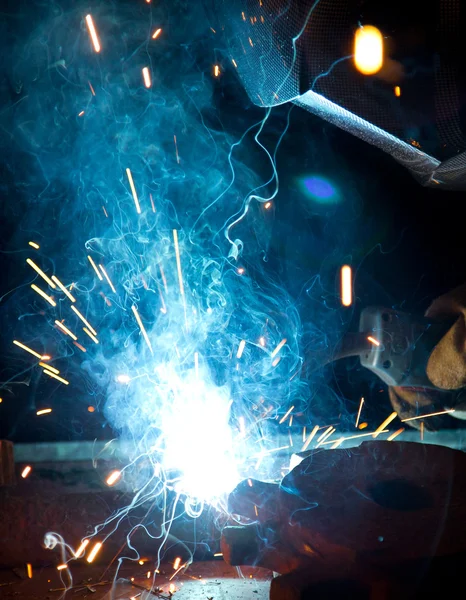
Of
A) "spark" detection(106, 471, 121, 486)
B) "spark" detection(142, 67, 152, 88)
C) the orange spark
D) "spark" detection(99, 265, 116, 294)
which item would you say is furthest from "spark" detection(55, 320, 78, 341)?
"spark" detection(142, 67, 152, 88)

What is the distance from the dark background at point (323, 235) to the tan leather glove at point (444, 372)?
5.07ft

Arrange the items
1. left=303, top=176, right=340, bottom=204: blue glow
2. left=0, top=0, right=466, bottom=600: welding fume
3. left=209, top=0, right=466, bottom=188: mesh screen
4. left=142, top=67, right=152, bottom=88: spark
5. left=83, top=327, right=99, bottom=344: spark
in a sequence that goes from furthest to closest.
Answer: left=303, top=176, right=340, bottom=204: blue glow, left=83, top=327, right=99, bottom=344: spark, left=142, top=67, right=152, bottom=88: spark, left=0, top=0, right=466, bottom=600: welding fume, left=209, top=0, right=466, bottom=188: mesh screen

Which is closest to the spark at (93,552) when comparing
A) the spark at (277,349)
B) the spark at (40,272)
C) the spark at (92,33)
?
the spark at (277,349)

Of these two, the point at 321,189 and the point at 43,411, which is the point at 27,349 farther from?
the point at 321,189

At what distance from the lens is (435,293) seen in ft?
21.0

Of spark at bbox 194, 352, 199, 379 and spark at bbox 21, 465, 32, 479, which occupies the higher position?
spark at bbox 194, 352, 199, 379

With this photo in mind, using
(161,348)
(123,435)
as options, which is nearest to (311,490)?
(161,348)

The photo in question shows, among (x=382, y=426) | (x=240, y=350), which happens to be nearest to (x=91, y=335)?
(x=240, y=350)

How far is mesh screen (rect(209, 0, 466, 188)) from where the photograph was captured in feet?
8.07

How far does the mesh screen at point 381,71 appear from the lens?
2.46 metres

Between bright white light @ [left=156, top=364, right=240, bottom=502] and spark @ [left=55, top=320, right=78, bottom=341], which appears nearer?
bright white light @ [left=156, top=364, right=240, bottom=502]

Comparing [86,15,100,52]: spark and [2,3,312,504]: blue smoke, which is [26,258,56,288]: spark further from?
[86,15,100,52]: spark

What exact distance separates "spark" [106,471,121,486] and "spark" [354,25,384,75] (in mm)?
3504

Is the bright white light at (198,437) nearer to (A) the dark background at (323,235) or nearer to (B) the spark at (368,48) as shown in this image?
(A) the dark background at (323,235)
